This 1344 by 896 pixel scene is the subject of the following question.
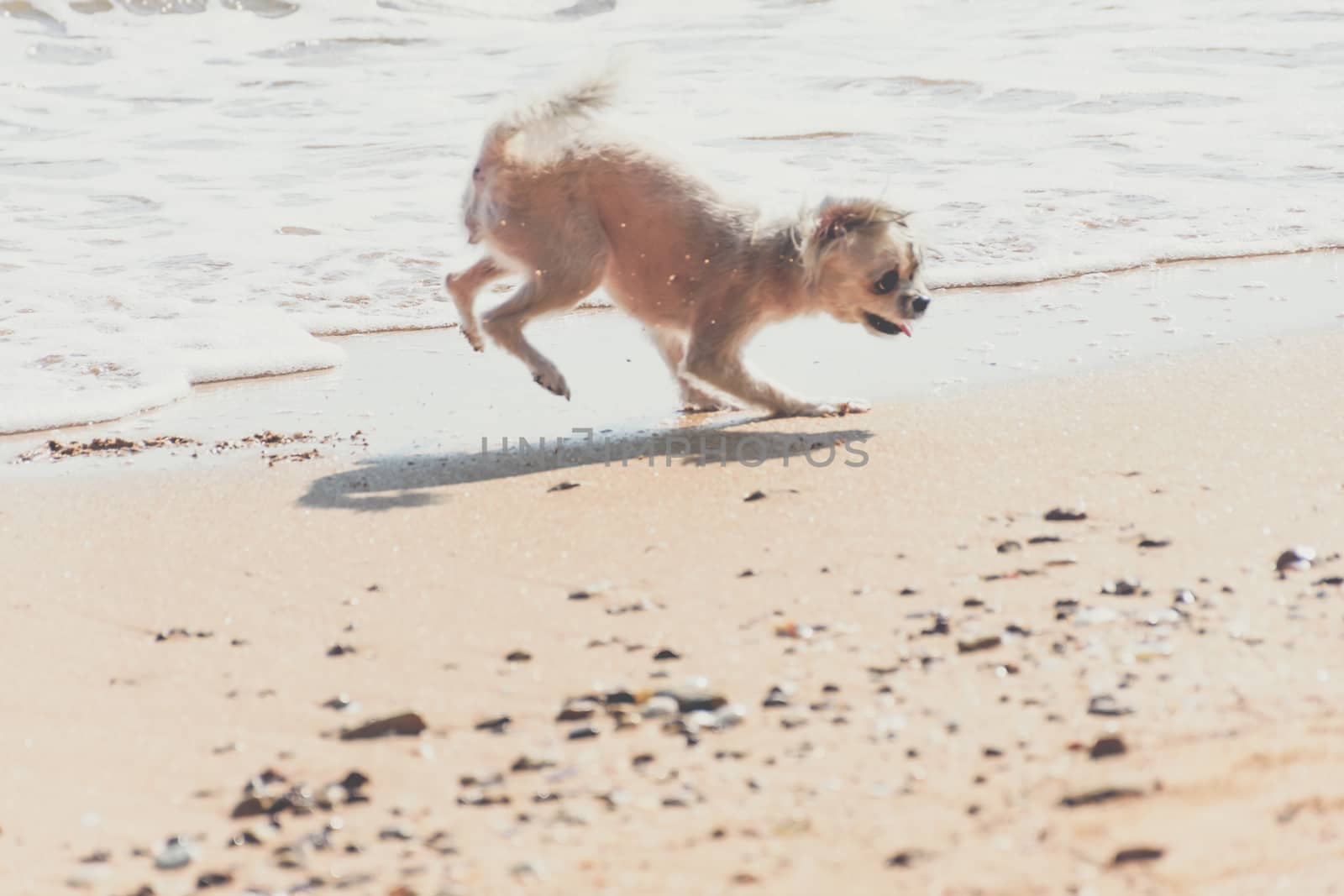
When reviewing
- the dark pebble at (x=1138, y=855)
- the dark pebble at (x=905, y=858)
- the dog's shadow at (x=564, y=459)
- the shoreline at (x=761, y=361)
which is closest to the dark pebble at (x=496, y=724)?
the dark pebble at (x=905, y=858)

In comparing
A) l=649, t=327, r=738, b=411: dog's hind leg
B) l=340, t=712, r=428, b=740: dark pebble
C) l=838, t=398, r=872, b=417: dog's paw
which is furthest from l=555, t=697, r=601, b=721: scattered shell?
l=649, t=327, r=738, b=411: dog's hind leg

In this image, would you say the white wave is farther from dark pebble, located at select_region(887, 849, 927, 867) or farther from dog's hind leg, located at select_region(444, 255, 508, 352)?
dark pebble, located at select_region(887, 849, 927, 867)

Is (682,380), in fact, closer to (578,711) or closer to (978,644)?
(978,644)

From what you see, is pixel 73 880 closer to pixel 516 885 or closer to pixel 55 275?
pixel 516 885

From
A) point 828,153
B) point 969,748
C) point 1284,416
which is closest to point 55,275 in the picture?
point 828,153

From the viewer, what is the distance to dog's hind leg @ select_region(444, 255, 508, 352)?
631cm

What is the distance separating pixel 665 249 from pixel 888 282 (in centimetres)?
89

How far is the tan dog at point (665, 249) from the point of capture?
5.73 metres

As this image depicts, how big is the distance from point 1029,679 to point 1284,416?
267 centimetres

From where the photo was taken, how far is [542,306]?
5.91 metres

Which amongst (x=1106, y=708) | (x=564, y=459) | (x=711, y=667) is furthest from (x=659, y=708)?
(x=564, y=459)

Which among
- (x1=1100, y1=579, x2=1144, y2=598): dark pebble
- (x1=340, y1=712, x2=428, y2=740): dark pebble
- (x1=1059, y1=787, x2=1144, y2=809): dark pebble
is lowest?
(x1=340, y1=712, x2=428, y2=740): dark pebble

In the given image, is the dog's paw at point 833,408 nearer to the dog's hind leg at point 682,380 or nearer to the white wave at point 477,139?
the dog's hind leg at point 682,380

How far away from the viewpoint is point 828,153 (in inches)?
417
